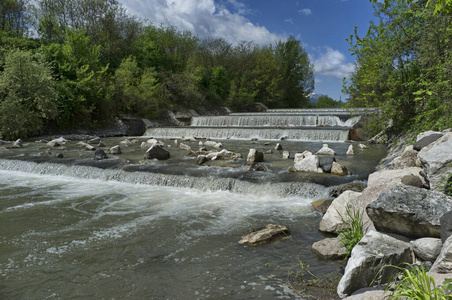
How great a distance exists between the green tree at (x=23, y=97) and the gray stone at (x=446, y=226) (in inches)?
813

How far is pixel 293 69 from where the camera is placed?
5466 centimetres

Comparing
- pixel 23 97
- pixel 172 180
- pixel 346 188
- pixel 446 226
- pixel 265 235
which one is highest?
pixel 23 97

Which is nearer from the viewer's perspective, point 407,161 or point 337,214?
point 337,214

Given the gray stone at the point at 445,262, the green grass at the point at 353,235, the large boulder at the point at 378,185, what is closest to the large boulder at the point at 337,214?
the large boulder at the point at 378,185

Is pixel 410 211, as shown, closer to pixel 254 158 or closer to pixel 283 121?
pixel 254 158

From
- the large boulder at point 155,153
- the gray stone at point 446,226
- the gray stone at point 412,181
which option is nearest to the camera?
the gray stone at point 446,226

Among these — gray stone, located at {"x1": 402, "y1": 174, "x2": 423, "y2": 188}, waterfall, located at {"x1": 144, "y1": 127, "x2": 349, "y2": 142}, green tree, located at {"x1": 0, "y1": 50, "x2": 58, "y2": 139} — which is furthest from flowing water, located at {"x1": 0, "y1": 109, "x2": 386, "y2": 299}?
green tree, located at {"x1": 0, "y1": 50, "x2": 58, "y2": 139}

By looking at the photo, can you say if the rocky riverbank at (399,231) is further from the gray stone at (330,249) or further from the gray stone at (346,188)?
the gray stone at (346,188)

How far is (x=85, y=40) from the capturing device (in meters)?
25.3

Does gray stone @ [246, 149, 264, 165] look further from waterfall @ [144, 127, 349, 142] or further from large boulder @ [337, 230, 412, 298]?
waterfall @ [144, 127, 349, 142]

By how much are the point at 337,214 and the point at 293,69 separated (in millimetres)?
53126

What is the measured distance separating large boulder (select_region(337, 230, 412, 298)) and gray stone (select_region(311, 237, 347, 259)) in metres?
0.85

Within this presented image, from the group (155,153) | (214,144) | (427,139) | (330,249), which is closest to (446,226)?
(330,249)

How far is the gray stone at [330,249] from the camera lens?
4.12 meters
